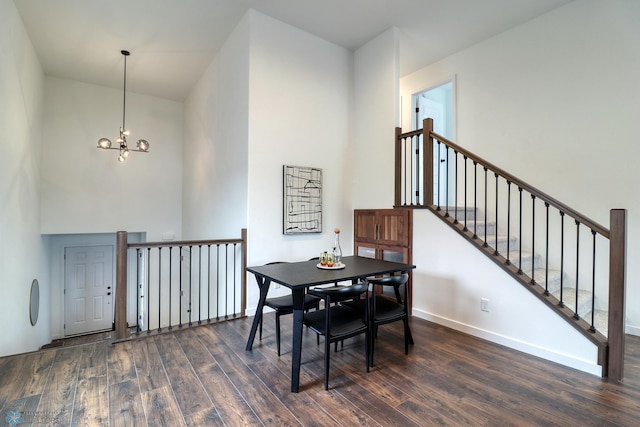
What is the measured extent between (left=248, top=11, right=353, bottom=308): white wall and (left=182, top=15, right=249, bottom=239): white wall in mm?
166

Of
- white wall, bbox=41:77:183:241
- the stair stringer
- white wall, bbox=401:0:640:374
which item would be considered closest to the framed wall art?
white wall, bbox=401:0:640:374

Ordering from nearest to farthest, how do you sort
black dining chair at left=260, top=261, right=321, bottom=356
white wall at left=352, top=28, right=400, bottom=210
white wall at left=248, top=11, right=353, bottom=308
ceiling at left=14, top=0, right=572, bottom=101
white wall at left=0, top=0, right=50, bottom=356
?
black dining chair at left=260, top=261, right=321, bottom=356, white wall at left=0, top=0, right=50, bottom=356, ceiling at left=14, top=0, right=572, bottom=101, white wall at left=248, top=11, right=353, bottom=308, white wall at left=352, top=28, right=400, bottom=210

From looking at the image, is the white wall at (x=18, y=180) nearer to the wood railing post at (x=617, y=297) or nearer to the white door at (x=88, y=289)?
the white door at (x=88, y=289)

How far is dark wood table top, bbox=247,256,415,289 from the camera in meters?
2.40

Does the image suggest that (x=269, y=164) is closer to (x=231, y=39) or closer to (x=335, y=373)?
(x=231, y=39)

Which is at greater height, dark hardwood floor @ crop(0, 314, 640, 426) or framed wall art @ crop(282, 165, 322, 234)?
framed wall art @ crop(282, 165, 322, 234)

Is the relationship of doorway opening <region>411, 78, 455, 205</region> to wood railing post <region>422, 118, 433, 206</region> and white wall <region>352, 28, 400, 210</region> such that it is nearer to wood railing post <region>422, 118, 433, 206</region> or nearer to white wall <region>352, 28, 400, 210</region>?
white wall <region>352, 28, 400, 210</region>

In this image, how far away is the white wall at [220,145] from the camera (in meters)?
4.15

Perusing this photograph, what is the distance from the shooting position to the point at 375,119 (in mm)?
4535

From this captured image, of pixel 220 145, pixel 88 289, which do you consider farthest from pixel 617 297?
pixel 88 289

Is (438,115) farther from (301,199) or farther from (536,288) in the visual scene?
(536,288)

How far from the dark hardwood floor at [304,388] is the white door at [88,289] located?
4818 millimetres

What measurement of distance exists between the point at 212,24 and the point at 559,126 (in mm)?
4733

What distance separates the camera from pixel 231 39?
4547 mm
